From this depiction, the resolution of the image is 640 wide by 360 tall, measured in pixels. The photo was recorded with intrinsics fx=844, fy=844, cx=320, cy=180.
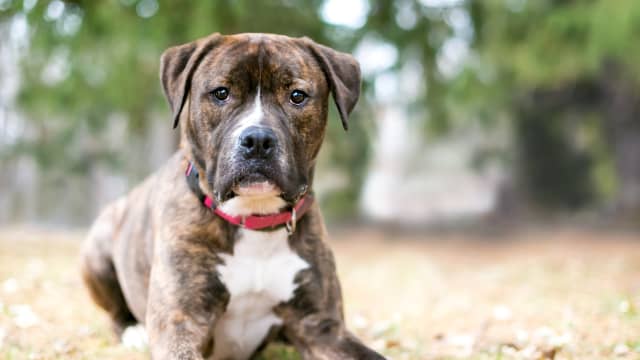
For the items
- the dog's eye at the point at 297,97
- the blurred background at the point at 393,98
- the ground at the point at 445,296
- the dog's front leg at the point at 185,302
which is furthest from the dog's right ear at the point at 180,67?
the blurred background at the point at 393,98

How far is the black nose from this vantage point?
3.44m

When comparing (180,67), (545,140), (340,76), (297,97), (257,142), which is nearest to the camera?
(257,142)

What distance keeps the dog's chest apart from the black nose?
0.50m

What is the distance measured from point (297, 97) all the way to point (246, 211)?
56 centimetres

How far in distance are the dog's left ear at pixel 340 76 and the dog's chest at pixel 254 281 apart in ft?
2.16

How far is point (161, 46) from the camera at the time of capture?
9.02 meters

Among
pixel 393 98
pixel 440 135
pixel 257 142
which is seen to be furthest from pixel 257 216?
pixel 393 98

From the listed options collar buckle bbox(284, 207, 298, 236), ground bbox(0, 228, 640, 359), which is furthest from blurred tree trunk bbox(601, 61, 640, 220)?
collar buckle bbox(284, 207, 298, 236)

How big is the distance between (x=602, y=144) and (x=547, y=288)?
935cm

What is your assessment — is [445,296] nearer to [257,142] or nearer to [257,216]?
[257,216]

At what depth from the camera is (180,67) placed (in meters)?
3.90

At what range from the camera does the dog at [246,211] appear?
→ 359 centimetres

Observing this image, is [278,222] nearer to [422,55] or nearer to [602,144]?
[422,55]

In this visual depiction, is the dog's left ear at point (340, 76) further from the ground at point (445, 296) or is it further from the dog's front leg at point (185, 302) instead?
the ground at point (445, 296)
